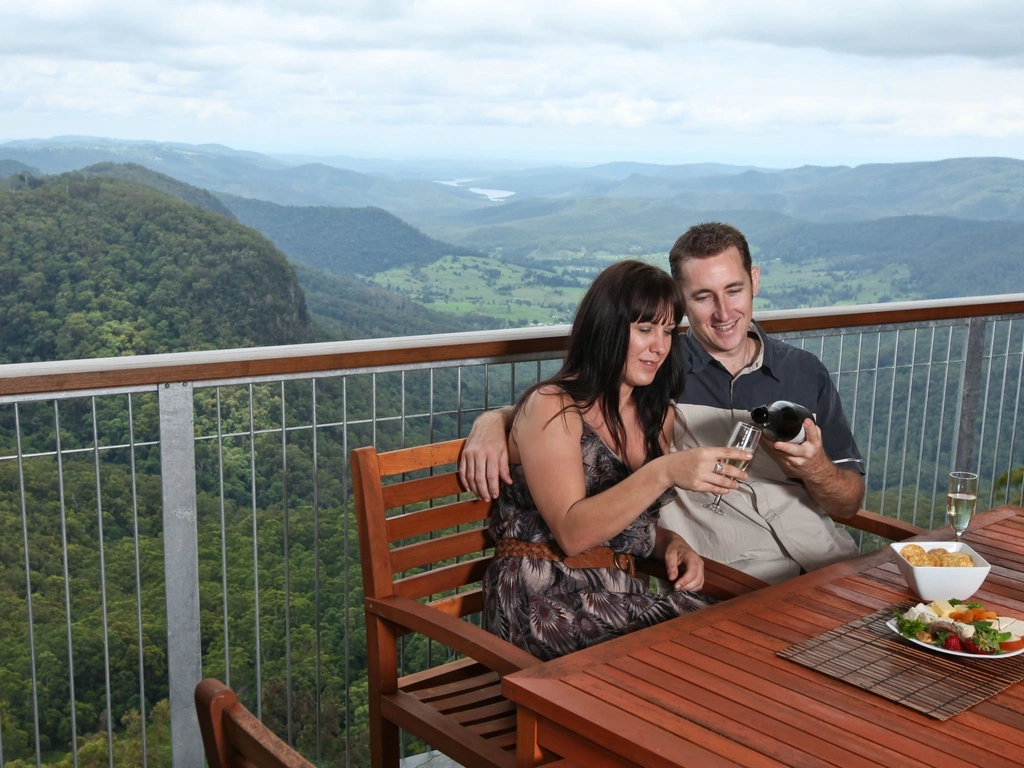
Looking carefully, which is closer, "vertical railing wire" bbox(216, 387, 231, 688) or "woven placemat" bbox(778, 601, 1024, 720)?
"woven placemat" bbox(778, 601, 1024, 720)

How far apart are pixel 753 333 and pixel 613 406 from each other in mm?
593

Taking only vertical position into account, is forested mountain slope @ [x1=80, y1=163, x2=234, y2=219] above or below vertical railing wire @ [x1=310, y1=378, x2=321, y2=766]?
above

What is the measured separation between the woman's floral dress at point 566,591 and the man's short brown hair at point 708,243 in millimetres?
625

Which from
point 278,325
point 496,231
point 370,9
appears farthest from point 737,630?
point 370,9

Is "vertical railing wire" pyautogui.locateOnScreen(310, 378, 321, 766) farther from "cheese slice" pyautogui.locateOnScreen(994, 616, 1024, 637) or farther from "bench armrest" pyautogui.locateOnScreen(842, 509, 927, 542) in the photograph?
"cheese slice" pyautogui.locateOnScreen(994, 616, 1024, 637)

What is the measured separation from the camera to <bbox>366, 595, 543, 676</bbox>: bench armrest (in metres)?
1.81

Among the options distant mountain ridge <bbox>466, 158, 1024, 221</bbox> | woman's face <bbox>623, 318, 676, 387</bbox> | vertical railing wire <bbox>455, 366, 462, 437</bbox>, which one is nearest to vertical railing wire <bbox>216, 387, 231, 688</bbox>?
vertical railing wire <bbox>455, 366, 462, 437</bbox>

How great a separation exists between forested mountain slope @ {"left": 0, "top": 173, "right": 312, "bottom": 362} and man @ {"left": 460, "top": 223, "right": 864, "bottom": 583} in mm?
15641

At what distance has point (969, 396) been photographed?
411 cm

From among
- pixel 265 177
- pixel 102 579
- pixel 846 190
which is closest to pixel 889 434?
pixel 102 579

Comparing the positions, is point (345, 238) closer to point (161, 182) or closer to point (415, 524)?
point (161, 182)

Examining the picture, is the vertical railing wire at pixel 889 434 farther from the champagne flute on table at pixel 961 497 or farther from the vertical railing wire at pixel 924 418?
the champagne flute on table at pixel 961 497

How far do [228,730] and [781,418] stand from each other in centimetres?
144

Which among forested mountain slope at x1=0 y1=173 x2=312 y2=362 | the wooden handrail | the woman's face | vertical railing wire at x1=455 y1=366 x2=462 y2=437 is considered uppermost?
the woman's face
